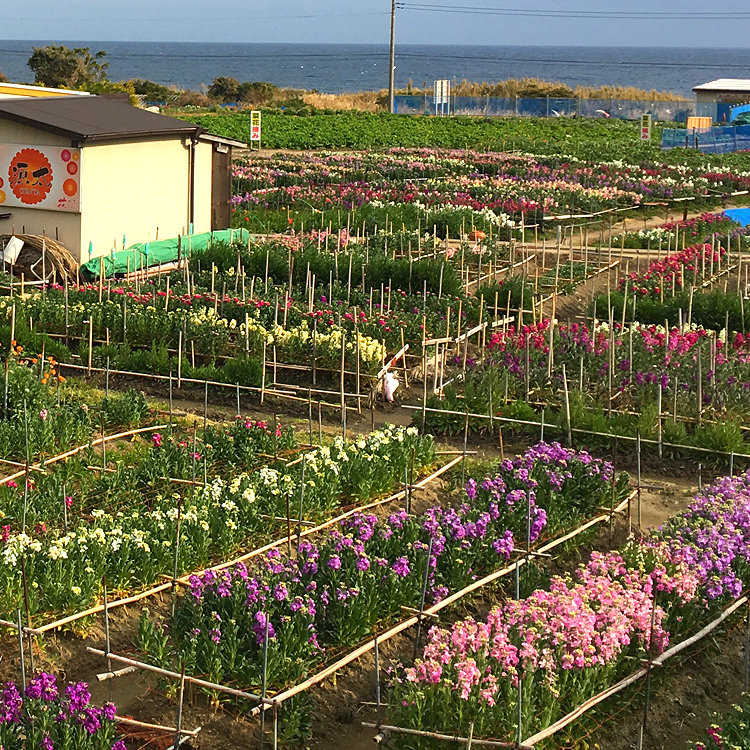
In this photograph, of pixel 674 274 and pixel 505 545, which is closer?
pixel 505 545

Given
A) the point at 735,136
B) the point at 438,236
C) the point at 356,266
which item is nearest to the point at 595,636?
the point at 356,266

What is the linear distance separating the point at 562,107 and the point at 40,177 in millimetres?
50128

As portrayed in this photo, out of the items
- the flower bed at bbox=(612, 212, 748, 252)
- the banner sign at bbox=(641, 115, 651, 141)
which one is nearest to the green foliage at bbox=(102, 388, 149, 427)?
the flower bed at bbox=(612, 212, 748, 252)

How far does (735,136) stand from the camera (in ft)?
151

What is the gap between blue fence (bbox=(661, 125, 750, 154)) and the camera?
1781 inches

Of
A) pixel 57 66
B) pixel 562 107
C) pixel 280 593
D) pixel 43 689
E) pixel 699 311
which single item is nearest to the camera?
pixel 43 689

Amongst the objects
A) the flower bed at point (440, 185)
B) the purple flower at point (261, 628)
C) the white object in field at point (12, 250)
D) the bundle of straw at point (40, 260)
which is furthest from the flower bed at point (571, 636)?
the flower bed at point (440, 185)

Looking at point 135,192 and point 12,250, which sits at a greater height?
point 135,192

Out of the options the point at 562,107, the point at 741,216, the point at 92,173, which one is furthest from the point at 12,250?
the point at 562,107

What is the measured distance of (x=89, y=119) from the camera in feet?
63.5

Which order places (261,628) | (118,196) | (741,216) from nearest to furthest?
1. (261,628)
2. (118,196)
3. (741,216)

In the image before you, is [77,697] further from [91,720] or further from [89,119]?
[89,119]

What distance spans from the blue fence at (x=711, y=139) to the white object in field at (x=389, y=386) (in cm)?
3435

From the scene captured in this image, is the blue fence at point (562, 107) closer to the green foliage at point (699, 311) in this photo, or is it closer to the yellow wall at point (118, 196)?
the yellow wall at point (118, 196)
